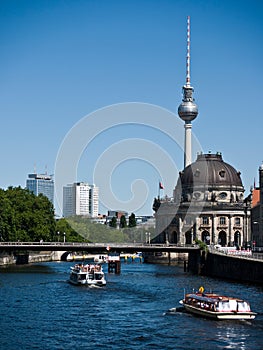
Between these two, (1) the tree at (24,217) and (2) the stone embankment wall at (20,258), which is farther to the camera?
(1) the tree at (24,217)

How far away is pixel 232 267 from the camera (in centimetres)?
13025

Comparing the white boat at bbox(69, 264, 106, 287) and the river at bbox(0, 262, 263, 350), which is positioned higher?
the white boat at bbox(69, 264, 106, 287)

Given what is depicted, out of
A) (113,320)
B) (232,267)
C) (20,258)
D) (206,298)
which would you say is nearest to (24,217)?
(20,258)

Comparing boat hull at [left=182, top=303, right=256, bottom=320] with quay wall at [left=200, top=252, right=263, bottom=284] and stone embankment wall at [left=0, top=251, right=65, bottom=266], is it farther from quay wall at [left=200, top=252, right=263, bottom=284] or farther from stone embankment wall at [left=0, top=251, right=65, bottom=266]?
stone embankment wall at [left=0, top=251, right=65, bottom=266]

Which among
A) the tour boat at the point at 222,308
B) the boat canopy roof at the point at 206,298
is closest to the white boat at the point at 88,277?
the boat canopy roof at the point at 206,298

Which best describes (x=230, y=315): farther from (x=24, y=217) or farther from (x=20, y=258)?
(x=24, y=217)

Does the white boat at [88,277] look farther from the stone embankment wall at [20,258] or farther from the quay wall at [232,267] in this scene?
the stone embankment wall at [20,258]

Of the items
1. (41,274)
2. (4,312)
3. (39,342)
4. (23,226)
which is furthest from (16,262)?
(39,342)

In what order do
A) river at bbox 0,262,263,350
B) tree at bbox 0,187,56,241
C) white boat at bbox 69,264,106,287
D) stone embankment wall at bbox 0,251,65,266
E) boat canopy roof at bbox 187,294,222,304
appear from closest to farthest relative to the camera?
1. river at bbox 0,262,263,350
2. boat canopy roof at bbox 187,294,222,304
3. white boat at bbox 69,264,106,287
4. stone embankment wall at bbox 0,251,65,266
5. tree at bbox 0,187,56,241

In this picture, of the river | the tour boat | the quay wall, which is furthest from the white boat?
the tour boat

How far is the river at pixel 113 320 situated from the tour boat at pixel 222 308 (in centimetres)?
89

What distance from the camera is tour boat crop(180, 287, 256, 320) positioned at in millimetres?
76438

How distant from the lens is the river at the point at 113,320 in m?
65.6

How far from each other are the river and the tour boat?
0.89 meters
